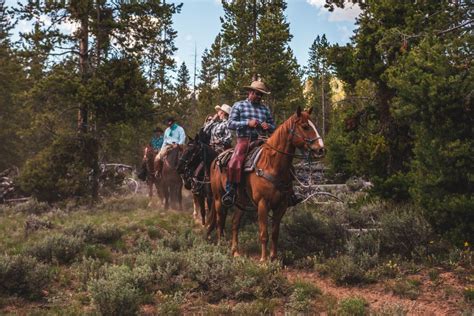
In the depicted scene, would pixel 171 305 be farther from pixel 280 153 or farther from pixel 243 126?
pixel 243 126

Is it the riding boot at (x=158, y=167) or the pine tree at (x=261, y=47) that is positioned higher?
the pine tree at (x=261, y=47)

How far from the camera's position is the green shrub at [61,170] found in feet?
51.6

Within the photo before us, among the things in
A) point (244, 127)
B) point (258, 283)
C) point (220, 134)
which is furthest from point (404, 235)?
point (220, 134)

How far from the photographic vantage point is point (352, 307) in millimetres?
5645

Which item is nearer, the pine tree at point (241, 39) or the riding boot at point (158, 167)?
the riding boot at point (158, 167)

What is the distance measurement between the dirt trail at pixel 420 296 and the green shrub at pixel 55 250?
460 cm

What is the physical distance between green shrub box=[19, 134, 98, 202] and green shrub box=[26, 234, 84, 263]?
737 centimetres

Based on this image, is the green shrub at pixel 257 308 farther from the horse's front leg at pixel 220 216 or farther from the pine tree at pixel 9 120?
the pine tree at pixel 9 120

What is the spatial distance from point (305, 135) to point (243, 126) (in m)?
1.77

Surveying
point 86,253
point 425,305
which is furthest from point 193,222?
point 425,305

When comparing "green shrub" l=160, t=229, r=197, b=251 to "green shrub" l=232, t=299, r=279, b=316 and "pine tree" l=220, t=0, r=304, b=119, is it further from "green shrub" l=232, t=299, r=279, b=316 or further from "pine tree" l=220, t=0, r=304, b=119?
"pine tree" l=220, t=0, r=304, b=119

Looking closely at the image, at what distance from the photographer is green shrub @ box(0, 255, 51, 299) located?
6.54 meters

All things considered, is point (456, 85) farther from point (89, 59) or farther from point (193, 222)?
point (89, 59)

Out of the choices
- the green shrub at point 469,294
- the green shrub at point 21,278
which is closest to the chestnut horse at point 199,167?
the green shrub at point 21,278
